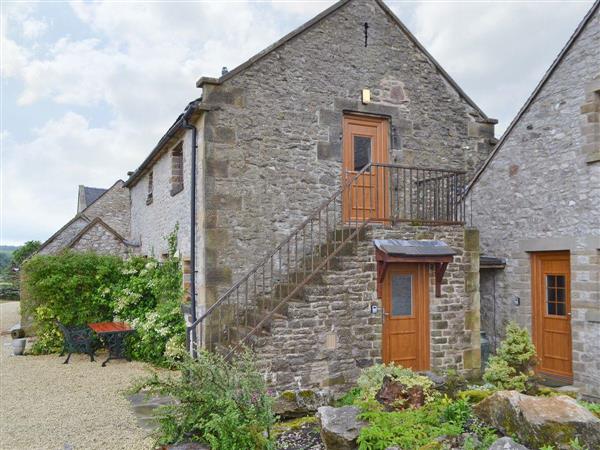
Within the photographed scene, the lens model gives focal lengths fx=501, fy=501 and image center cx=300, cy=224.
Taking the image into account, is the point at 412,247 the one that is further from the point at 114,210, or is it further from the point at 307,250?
the point at 114,210

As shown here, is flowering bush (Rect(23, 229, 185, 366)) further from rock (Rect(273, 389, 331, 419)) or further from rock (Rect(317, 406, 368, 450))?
rock (Rect(317, 406, 368, 450))

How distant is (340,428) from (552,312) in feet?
19.5

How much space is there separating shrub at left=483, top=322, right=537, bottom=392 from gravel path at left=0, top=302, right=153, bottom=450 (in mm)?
5008

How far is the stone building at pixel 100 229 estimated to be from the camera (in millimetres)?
14773

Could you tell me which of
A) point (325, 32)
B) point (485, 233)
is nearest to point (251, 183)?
point (325, 32)

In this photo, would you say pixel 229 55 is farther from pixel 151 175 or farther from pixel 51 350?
pixel 51 350

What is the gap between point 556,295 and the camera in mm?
9148

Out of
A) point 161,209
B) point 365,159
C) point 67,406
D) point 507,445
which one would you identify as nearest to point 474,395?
point 507,445

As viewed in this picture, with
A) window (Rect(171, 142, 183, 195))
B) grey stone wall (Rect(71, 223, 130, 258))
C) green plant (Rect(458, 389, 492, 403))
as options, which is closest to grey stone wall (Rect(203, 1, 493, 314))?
window (Rect(171, 142, 183, 195))

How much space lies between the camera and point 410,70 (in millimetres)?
10367

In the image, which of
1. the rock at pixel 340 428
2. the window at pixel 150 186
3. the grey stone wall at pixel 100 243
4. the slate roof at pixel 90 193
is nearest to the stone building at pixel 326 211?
the rock at pixel 340 428

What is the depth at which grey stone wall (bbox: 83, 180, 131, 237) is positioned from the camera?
20.6 metres

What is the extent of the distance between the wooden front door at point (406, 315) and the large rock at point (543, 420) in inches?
143

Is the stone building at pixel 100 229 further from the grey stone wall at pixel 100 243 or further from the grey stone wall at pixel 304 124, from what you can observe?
the grey stone wall at pixel 304 124
